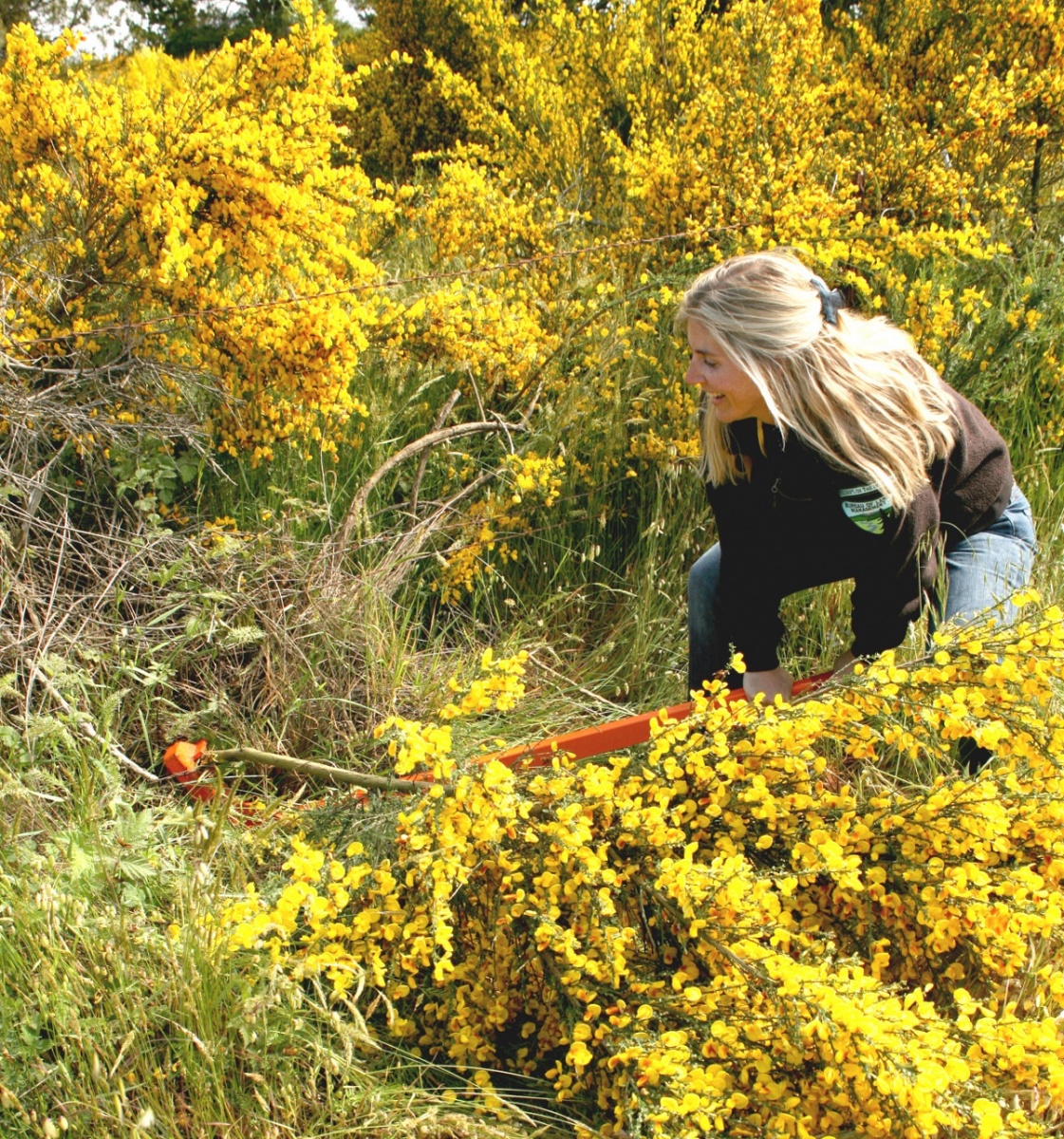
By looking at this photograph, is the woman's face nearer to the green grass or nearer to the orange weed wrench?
the orange weed wrench

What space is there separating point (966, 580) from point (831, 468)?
49 cm

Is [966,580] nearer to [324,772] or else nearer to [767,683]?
[767,683]

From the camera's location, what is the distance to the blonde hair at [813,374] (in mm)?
2438

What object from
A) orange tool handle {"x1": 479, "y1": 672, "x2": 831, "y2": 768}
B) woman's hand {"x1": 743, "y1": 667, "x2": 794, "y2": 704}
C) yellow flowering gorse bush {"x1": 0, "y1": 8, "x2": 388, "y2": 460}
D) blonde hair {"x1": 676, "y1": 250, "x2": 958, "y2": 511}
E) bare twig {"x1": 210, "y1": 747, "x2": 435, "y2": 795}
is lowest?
woman's hand {"x1": 743, "y1": 667, "x2": 794, "y2": 704}

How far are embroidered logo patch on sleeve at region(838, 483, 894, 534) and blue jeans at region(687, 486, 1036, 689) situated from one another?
0.29m

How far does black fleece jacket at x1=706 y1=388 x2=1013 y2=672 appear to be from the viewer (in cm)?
253

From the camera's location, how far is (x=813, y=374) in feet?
8.04

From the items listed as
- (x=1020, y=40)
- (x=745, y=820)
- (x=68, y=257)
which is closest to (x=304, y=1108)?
(x=745, y=820)

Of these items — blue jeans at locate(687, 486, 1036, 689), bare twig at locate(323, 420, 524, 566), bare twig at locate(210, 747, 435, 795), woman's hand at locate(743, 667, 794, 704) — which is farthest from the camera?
bare twig at locate(323, 420, 524, 566)

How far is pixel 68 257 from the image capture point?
305 centimetres

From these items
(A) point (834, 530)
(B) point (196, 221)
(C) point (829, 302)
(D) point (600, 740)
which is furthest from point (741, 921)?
(B) point (196, 221)

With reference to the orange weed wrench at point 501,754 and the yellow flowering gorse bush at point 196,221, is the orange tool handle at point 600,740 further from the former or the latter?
the yellow flowering gorse bush at point 196,221

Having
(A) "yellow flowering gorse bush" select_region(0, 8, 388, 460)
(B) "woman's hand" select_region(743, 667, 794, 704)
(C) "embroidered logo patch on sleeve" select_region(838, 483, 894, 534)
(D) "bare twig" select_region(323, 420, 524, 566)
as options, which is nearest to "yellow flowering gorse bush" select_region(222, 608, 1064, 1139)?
(C) "embroidered logo patch on sleeve" select_region(838, 483, 894, 534)

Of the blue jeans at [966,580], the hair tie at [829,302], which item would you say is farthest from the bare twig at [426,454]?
the hair tie at [829,302]
